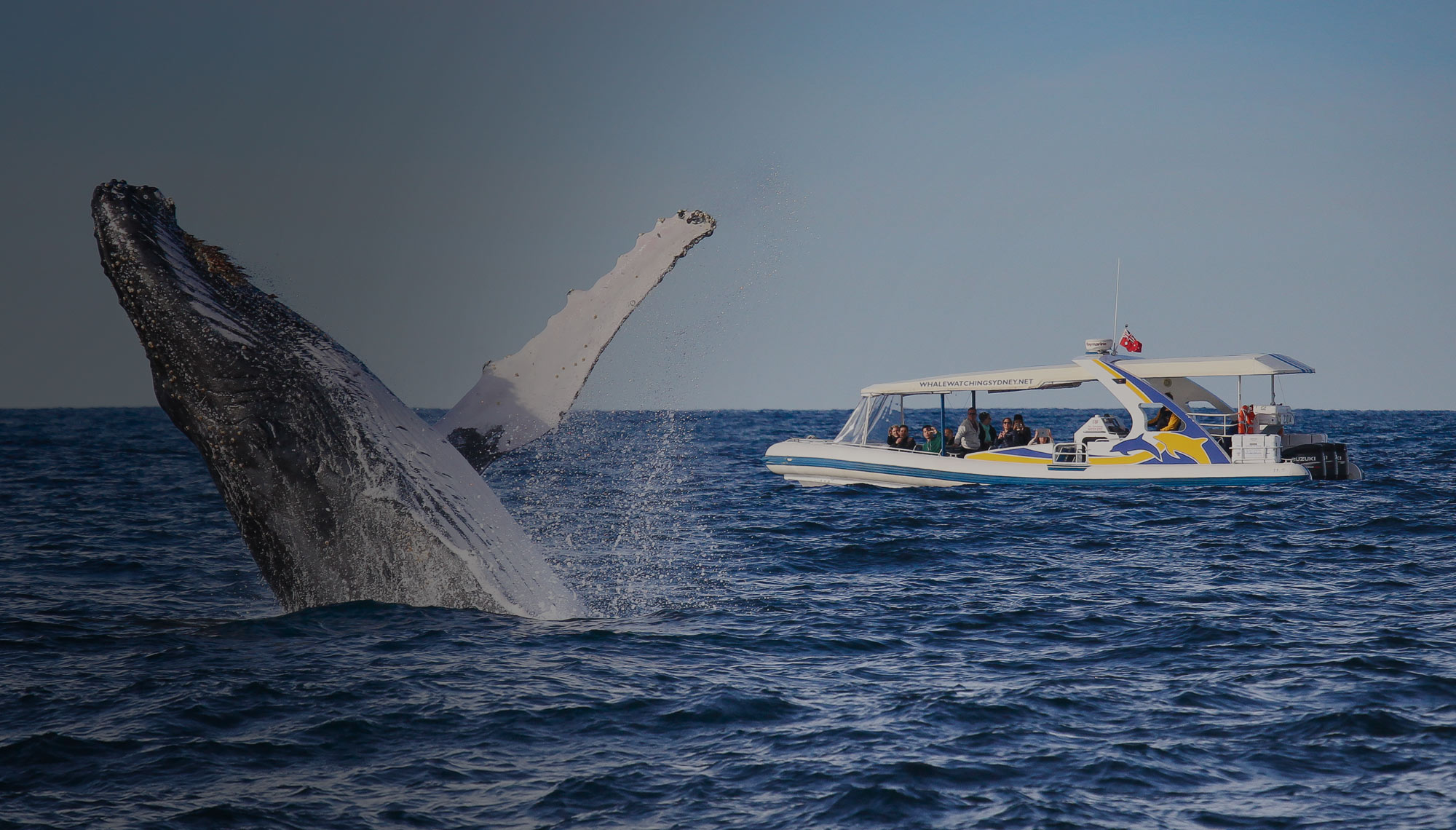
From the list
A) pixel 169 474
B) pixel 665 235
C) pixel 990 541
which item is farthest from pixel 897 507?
pixel 169 474

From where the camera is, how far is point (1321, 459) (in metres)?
20.9

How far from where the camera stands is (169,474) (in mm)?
27172

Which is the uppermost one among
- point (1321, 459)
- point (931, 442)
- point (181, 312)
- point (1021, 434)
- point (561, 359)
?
point (181, 312)

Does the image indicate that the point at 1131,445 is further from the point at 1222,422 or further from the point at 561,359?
the point at 561,359

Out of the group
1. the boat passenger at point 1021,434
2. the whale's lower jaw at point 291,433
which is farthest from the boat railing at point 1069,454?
the whale's lower jaw at point 291,433

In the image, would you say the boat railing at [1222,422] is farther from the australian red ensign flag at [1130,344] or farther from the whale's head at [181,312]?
the whale's head at [181,312]

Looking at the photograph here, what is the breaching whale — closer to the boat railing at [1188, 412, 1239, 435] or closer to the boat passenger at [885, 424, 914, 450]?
the boat railing at [1188, 412, 1239, 435]

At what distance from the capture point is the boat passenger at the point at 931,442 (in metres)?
22.5

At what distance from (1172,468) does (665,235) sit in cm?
1610

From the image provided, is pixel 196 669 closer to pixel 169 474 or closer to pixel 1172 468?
pixel 1172 468

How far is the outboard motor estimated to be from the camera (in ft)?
68.4

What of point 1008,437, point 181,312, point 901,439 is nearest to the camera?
point 181,312

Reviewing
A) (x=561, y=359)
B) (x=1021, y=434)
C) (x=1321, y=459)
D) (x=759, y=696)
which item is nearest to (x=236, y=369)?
(x=561, y=359)

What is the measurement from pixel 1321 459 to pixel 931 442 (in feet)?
22.7
